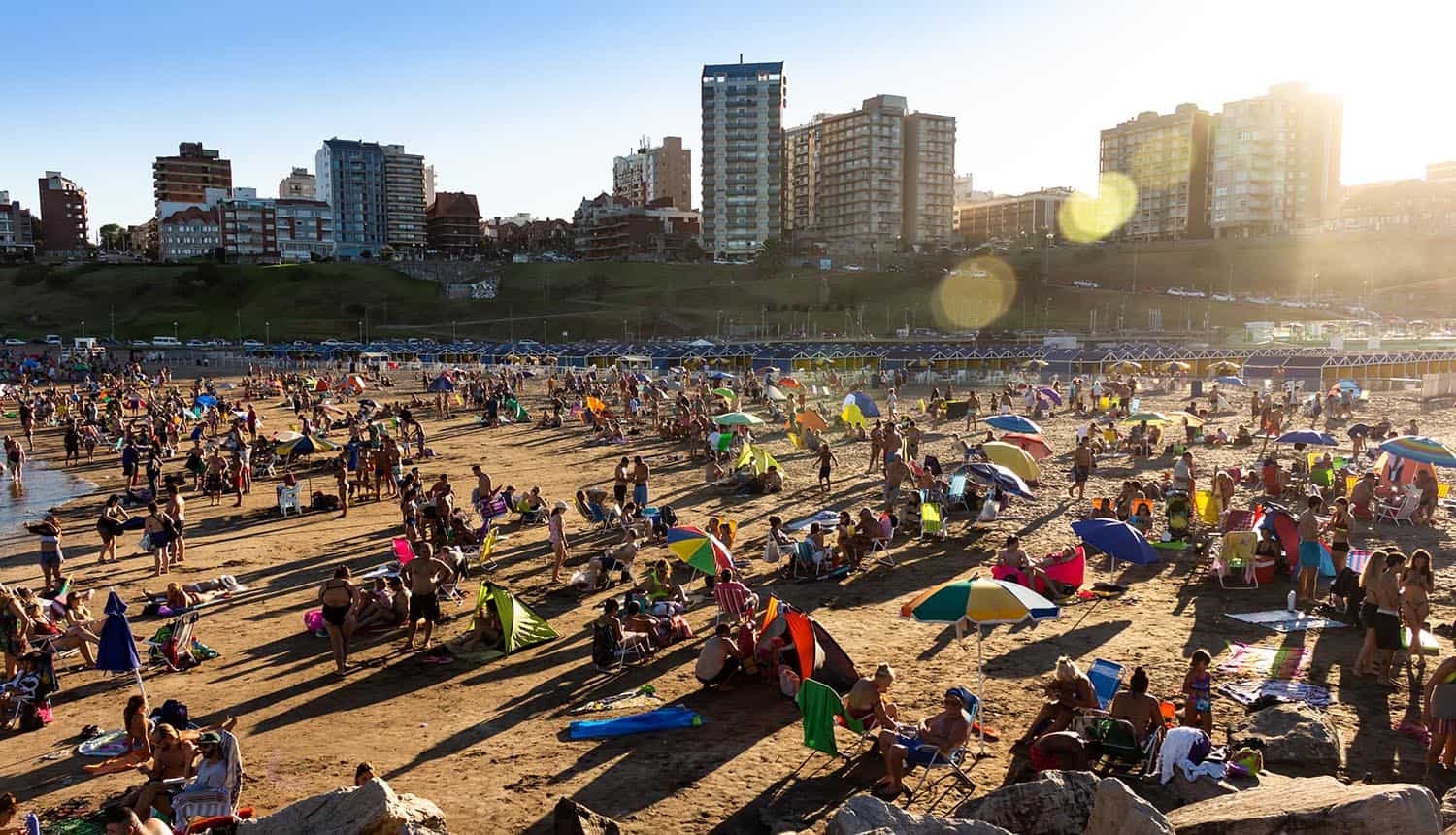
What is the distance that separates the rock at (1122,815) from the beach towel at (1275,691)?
3.77m

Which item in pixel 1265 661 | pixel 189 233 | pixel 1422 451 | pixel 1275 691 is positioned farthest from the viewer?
pixel 189 233

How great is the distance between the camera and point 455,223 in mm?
126750

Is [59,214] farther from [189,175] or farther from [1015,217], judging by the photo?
[1015,217]

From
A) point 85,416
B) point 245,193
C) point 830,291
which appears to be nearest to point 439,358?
point 85,416

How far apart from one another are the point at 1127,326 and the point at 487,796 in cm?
8472

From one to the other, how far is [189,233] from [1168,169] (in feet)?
415

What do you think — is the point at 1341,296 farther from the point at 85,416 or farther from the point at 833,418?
the point at 85,416

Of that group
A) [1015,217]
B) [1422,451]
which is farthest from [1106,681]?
[1015,217]

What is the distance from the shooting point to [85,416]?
30.5 m

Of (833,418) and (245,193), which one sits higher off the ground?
(245,193)

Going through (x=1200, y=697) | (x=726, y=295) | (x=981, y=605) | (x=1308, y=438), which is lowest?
A: (x=1200, y=697)

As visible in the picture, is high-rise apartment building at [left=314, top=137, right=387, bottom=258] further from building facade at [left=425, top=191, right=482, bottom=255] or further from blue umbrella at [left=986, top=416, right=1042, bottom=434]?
blue umbrella at [left=986, top=416, right=1042, bottom=434]

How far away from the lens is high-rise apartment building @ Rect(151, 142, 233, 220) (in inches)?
5022

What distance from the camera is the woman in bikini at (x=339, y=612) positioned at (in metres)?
9.18
